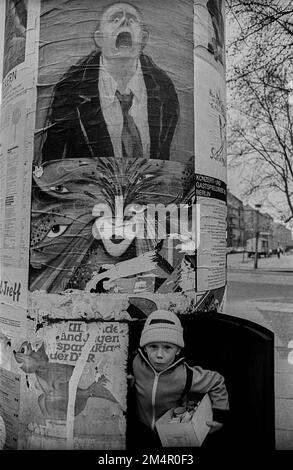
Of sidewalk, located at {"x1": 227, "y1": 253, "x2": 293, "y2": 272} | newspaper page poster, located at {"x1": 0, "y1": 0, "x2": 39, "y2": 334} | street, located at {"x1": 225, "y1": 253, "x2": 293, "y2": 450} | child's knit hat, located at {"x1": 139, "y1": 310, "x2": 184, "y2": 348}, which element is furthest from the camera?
sidewalk, located at {"x1": 227, "y1": 253, "x2": 293, "y2": 272}

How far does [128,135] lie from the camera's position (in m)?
1.63

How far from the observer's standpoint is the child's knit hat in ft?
5.29

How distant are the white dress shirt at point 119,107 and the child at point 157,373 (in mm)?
691

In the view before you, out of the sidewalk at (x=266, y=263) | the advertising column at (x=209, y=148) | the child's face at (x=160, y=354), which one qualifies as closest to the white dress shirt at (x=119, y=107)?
the advertising column at (x=209, y=148)

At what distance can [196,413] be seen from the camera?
5.42 ft

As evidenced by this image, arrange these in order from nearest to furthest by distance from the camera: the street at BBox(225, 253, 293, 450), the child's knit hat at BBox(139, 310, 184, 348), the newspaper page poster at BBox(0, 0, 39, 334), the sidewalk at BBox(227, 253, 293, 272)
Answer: the child's knit hat at BBox(139, 310, 184, 348) → the newspaper page poster at BBox(0, 0, 39, 334) → the street at BBox(225, 253, 293, 450) → the sidewalk at BBox(227, 253, 293, 272)

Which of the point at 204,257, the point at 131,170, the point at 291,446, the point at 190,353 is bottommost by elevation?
Answer: the point at 291,446

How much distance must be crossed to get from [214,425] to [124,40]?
161cm

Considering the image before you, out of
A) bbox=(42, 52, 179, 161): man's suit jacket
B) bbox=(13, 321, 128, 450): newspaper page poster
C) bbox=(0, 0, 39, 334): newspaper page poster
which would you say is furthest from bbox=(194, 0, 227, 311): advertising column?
bbox=(0, 0, 39, 334): newspaper page poster

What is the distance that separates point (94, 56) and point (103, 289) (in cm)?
94

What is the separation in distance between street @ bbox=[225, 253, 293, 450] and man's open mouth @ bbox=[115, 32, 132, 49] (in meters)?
1.14

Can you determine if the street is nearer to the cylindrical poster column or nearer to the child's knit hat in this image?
the child's knit hat
